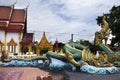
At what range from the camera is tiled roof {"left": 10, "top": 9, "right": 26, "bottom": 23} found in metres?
31.5

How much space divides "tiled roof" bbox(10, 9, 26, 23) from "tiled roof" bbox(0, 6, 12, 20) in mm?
625

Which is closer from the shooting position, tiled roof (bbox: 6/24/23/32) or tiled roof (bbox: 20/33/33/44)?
tiled roof (bbox: 20/33/33/44)

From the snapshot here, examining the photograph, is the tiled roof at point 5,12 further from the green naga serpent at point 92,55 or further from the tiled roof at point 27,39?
the green naga serpent at point 92,55

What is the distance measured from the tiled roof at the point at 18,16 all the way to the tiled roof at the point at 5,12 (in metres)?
0.63

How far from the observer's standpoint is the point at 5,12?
31734 mm

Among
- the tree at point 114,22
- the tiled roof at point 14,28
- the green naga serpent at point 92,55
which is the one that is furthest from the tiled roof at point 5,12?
the green naga serpent at point 92,55

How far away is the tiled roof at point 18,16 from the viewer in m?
31.5

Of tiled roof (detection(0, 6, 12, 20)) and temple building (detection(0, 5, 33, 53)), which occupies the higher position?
tiled roof (detection(0, 6, 12, 20))

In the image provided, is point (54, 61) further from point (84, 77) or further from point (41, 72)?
point (84, 77)

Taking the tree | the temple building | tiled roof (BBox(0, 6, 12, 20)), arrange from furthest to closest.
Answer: tiled roof (BBox(0, 6, 12, 20)) → the temple building → the tree

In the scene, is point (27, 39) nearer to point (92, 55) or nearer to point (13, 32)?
point (13, 32)

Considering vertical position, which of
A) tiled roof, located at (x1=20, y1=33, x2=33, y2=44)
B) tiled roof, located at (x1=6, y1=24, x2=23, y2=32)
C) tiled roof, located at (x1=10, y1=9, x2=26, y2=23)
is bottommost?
tiled roof, located at (x1=20, y1=33, x2=33, y2=44)

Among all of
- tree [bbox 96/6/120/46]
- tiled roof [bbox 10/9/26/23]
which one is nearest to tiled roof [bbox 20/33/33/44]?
tiled roof [bbox 10/9/26/23]

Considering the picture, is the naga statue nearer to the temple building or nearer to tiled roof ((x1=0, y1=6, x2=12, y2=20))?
the temple building
